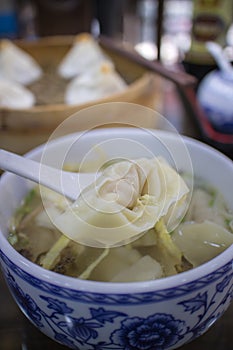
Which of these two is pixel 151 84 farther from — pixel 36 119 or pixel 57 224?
pixel 57 224

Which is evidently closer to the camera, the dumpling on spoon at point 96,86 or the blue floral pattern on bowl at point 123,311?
the blue floral pattern on bowl at point 123,311

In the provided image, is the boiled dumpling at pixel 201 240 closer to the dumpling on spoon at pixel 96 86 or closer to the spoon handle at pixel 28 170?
the spoon handle at pixel 28 170

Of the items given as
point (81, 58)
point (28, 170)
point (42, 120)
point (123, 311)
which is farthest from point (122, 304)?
point (81, 58)

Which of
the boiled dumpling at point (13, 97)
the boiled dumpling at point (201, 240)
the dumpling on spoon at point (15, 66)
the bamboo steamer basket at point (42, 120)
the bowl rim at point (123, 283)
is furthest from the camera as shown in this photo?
the dumpling on spoon at point (15, 66)

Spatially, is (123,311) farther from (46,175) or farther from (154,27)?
(154,27)

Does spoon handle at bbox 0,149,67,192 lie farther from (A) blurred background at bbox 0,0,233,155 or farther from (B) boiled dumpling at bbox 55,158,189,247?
(A) blurred background at bbox 0,0,233,155

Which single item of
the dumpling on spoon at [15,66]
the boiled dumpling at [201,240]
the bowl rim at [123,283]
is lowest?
the dumpling on spoon at [15,66]

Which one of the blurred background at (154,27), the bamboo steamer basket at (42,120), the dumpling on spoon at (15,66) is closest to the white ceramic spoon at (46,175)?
the bamboo steamer basket at (42,120)
